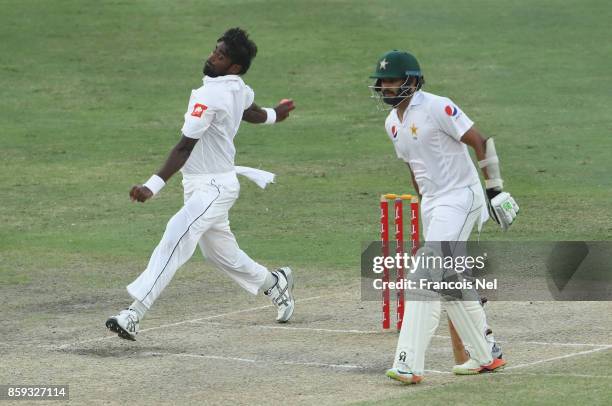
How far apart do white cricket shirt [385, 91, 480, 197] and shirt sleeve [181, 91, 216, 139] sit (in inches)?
78.3

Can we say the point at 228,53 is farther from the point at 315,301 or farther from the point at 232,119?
the point at 315,301

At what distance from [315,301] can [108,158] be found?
9.62 meters

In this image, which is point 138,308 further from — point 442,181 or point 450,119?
point 450,119

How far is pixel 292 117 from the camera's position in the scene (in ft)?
80.6

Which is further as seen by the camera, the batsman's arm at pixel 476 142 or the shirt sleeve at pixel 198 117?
the shirt sleeve at pixel 198 117

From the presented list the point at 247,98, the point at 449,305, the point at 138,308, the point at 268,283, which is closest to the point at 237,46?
the point at 247,98

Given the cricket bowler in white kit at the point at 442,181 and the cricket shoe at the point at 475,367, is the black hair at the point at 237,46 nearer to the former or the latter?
the cricket bowler in white kit at the point at 442,181

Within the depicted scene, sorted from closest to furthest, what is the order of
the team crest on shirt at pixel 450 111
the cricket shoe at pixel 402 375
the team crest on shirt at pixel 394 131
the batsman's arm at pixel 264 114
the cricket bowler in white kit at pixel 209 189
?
the cricket shoe at pixel 402 375
the team crest on shirt at pixel 450 111
the team crest on shirt at pixel 394 131
the cricket bowler in white kit at pixel 209 189
the batsman's arm at pixel 264 114

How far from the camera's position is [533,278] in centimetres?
1294

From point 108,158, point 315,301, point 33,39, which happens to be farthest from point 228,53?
point 33,39

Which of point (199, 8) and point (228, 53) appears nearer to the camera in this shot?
point (228, 53)

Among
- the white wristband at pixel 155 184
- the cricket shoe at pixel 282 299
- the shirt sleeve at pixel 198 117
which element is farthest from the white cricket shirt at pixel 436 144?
the cricket shoe at pixel 282 299

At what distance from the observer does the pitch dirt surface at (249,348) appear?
8992 millimetres

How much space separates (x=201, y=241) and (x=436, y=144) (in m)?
2.70
